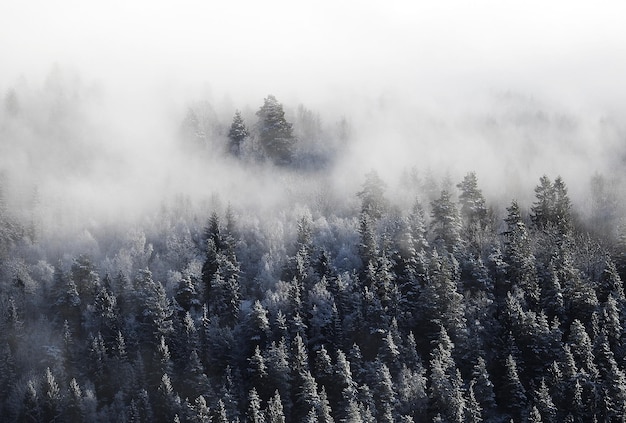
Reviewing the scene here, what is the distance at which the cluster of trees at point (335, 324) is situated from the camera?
84.1m

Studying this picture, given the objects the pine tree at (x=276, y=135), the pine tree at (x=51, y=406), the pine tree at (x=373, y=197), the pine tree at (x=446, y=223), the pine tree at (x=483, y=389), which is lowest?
the pine tree at (x=483, y=389)

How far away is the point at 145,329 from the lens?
316 ft

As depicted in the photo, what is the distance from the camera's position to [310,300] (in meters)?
96.0

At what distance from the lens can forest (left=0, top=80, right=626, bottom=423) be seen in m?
84.9

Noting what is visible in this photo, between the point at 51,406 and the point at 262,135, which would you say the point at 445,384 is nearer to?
the point at 51,406

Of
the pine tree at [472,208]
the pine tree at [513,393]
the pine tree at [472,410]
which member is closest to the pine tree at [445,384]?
the pine tree at [472,410]

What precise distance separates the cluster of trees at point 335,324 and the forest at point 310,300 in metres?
0.24

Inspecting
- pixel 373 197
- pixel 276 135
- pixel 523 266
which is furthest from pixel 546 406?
pixel 276 135

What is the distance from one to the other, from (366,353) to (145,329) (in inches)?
1103

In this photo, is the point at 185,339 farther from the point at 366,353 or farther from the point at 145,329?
the point at 366,353

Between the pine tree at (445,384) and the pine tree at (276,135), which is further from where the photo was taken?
the pine tree at (276,135)

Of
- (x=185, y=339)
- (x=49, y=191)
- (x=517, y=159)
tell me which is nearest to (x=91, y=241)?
(x=49, y=191)

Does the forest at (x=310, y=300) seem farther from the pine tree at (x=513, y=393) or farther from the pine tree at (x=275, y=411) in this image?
the pine tree at (x=275, y=411)

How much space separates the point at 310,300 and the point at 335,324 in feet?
16.9
